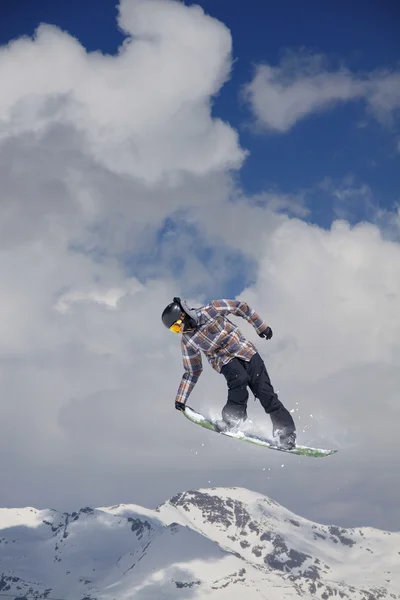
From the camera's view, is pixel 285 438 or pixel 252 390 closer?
pixel 285 438

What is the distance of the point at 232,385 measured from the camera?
13094 mm

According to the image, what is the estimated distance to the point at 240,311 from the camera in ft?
42.9

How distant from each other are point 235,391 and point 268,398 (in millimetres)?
806

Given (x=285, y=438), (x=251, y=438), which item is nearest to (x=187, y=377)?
(x=251, y=438)

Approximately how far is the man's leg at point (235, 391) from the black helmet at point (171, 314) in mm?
2064

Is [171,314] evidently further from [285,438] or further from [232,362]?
[285,438]

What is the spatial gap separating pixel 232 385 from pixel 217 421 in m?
0.99

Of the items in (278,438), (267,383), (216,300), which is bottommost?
(278,438)

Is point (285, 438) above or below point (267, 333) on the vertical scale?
below

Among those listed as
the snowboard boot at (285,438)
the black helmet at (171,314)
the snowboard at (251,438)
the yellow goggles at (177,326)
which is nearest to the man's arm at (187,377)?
the snowboard at (251,438)

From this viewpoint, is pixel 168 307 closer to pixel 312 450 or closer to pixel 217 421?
pixel 217 421

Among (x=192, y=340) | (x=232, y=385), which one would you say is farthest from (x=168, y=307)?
(x=232, y=385)

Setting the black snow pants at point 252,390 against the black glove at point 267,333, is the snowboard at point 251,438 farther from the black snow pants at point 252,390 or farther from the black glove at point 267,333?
the black glove at point 267,333

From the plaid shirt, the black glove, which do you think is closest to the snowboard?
the plaid shirt
